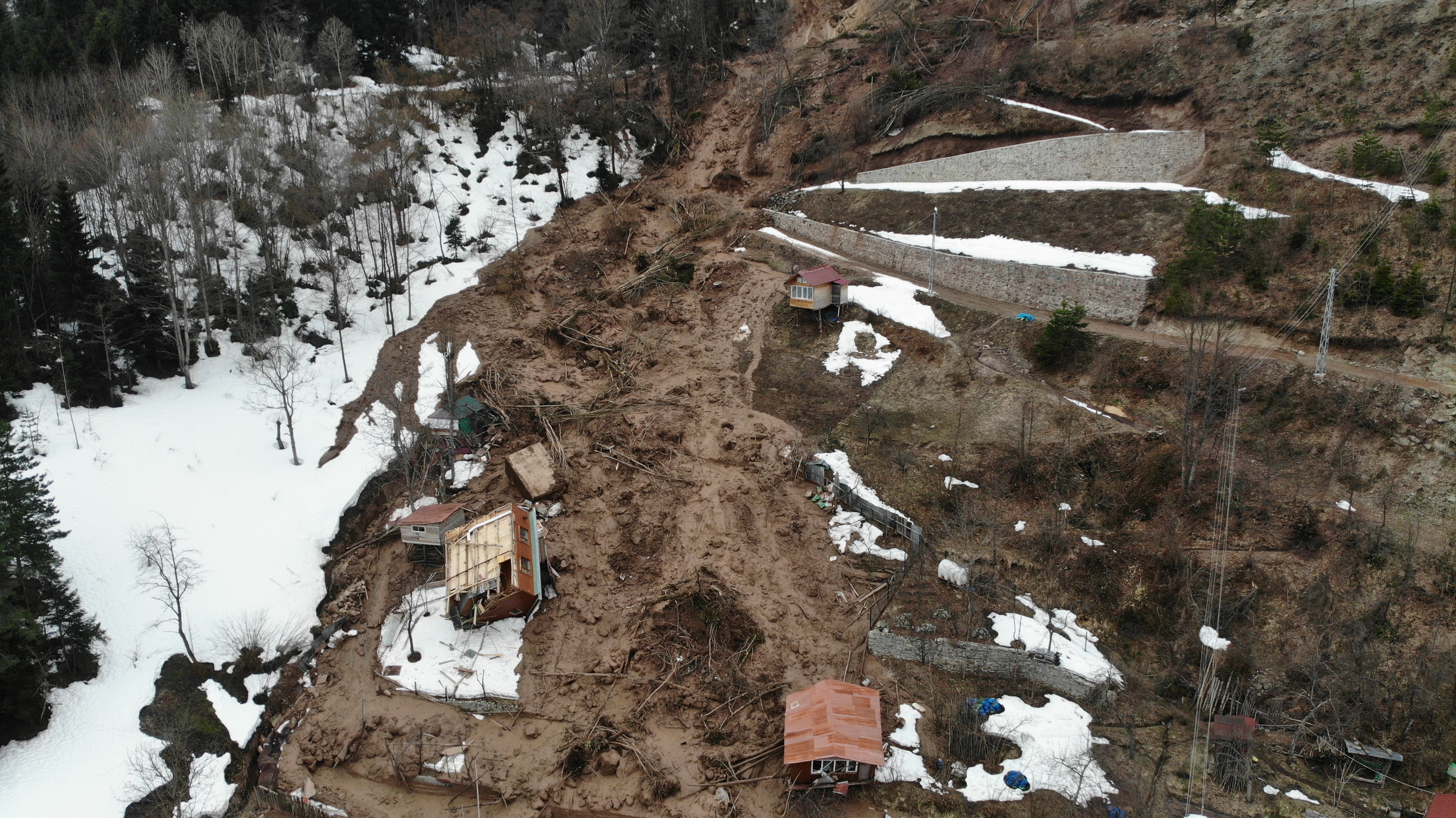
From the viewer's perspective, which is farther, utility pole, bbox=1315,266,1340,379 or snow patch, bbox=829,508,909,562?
snow patch, bbox=829,508,909,562

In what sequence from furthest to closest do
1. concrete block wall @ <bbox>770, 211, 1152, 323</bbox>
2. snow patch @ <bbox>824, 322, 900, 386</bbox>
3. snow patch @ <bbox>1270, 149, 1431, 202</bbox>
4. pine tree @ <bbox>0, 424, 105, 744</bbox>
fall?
snow patch @ <bbox>824, 322, 900, 386</bbox> < concrete block wall @ <bbox>770, 211, 1152, 323</bbox> < snow patch @ <bbox>1270, 149, 1431, 202</bbox> < pine tree @ <bbox>0, 424, 105, 744</bbox>

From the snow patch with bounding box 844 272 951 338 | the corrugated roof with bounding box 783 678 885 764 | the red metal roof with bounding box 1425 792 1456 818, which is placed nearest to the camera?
the red metal roof with bounding box 1425 792 1456 818

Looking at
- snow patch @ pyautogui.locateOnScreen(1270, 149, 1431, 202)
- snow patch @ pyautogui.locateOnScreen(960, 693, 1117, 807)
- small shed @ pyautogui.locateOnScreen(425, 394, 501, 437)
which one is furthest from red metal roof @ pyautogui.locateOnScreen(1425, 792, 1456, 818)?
small shed @ pyautogui.locateOnScreen(425, 394, 501, 437)

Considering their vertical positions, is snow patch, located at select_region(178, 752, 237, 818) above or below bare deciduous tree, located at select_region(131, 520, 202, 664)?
below

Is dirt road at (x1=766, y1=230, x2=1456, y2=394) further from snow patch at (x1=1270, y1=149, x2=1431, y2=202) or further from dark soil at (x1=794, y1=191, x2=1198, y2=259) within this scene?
snow patch at (x1=1270, y1=149, x2=1431, y2=202)

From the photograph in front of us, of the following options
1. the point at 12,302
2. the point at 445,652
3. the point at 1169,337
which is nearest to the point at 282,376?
the point at 12,302

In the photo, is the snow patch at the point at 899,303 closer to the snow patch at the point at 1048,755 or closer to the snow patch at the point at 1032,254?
the snow patch at the point at 1032,254

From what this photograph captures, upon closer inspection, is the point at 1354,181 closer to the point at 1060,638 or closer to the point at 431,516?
→ the point at 1060,638
